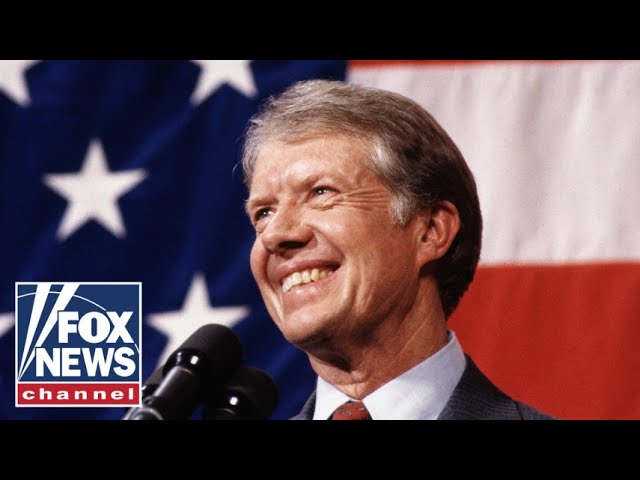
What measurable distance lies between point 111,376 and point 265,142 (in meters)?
0.48

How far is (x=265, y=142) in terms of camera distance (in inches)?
61.6

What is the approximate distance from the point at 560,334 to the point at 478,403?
22.7 inches

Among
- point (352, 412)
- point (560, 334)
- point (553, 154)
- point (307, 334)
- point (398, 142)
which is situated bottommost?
point (560, 334)

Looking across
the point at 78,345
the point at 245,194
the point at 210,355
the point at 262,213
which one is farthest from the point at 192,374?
the point at 245,194

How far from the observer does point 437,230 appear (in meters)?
1.55

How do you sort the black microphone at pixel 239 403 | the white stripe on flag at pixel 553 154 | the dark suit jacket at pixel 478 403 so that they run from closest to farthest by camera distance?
the black microphone at pixel 239 403 → the dark suit jacket at pixel 478 403 → the white stripe on flag at pixel 553 154

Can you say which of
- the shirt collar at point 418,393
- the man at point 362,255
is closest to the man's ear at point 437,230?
the man at point 362,255

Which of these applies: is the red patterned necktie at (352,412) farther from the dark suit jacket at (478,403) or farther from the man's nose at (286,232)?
the man's nose at (286,232)

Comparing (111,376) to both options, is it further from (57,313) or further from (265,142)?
(265,142)

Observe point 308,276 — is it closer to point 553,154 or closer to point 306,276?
point 306,276

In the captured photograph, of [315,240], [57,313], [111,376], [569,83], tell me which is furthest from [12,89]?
[569,83]

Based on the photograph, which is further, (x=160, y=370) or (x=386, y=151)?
(x=386, y=151)

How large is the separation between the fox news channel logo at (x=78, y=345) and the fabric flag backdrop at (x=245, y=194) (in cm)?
26

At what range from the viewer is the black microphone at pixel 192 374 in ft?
3.31
